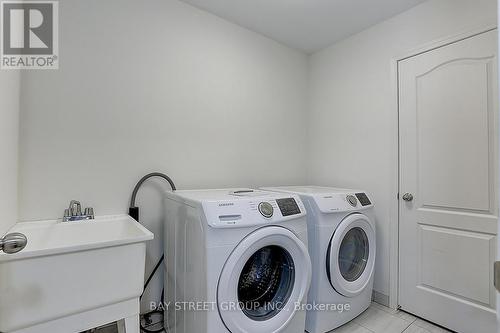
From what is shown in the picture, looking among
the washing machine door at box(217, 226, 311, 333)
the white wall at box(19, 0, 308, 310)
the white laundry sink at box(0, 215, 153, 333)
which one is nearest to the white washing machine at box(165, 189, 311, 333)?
the washing machine door at box(217, 226, 311, 333)

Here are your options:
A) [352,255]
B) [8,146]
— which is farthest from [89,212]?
[352,255]

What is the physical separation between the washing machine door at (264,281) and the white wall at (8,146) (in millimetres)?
980

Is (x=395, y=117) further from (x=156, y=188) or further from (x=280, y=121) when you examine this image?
(x=156, y=188)

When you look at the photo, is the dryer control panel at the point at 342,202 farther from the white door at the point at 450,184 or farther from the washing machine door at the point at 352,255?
the white door at the point at 450,184

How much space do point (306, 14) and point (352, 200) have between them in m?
1.56

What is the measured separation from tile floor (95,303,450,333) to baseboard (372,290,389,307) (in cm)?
10

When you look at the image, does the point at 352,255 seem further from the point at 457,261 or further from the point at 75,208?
the point at 75,208

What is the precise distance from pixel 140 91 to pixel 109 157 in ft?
1.65

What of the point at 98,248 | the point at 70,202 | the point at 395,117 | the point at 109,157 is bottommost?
the point at 98,248

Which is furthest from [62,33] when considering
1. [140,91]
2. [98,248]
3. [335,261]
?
[335,261]

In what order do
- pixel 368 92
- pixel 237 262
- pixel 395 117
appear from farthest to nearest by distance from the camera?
pixel 368 92, pixel 395 117, pixel 237 262

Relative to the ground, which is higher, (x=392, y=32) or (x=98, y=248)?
(x=392, y=32)

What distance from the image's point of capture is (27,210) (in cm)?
138

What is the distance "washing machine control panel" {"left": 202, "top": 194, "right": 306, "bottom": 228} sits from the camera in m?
1.21
